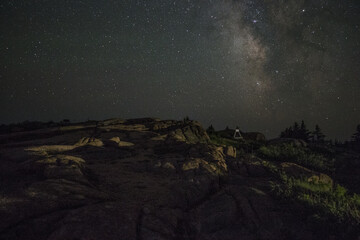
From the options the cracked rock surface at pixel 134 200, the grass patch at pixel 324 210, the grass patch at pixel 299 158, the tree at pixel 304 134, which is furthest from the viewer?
the tree at pixel 304 134

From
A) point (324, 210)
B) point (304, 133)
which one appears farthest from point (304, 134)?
point (324, 210)

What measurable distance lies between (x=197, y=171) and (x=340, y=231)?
15.1 ft

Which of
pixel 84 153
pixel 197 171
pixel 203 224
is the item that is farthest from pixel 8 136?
pixel 203 224

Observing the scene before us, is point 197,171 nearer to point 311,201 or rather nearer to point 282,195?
point 282,195

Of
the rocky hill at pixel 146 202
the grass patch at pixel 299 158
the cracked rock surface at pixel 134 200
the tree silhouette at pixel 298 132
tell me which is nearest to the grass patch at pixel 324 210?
the rocky hill at pixel 146 202

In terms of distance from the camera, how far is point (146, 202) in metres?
6.64

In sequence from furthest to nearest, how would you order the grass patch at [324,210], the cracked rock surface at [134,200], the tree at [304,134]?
the tree at [304,134] < the grass patch at [324,210] < the cracked rock surface at [134,200]

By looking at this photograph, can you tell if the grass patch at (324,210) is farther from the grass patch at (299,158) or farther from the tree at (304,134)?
the tree at (304,134)

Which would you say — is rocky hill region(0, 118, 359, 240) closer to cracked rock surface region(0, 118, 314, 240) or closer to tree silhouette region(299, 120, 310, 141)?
cracked rock surface region(0, 118, 314, 240)

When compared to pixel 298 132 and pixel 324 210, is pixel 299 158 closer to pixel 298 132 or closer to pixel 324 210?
pixel 324 210

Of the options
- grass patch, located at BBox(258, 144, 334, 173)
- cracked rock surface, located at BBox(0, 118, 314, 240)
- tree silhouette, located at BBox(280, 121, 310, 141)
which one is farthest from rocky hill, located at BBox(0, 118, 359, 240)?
tree silhouette, located at BBox(280, 121, 310, 141)

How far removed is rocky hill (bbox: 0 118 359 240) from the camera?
5086 millimetres

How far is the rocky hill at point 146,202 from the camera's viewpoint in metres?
5.09

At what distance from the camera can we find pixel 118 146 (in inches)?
503
